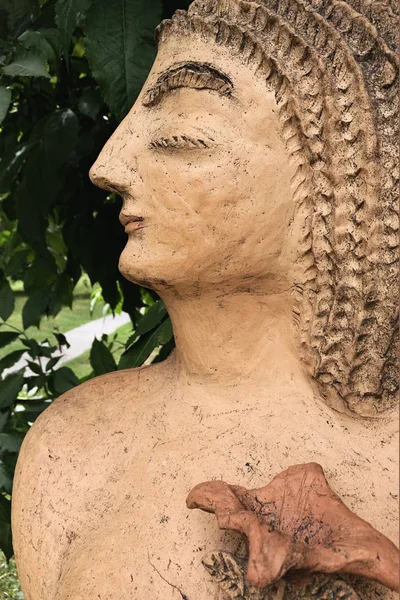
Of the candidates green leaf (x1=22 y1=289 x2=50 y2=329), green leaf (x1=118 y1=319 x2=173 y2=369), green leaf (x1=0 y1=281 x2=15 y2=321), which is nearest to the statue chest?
green leaf (x1=118 y1=319 x2=173 y2=369)

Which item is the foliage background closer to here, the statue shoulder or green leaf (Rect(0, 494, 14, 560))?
green leaf (Rect(0, 494, 14, 560))

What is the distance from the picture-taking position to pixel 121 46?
5.94ft

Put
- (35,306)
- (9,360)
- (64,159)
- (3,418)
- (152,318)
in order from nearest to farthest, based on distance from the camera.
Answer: (152,318)
(64,159)
(3,418)
(9,360)
(35,306)

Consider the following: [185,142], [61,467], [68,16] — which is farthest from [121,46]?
[61,467]

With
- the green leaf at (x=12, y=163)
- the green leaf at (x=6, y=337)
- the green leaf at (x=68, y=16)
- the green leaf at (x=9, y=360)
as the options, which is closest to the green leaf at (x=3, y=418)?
the green leaf at (x=9, y=360)

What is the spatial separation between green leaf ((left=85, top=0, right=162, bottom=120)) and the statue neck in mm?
481

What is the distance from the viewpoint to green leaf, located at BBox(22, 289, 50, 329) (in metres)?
2.78

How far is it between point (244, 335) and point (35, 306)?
136 cm

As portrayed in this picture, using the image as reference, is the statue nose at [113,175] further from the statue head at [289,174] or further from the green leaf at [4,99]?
the green leaf at [4,99]

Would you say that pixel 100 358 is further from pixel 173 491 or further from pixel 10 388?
pixel 173 491

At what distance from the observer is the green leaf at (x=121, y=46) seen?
1.80 meters

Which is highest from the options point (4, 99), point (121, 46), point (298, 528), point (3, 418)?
point (121, 46)

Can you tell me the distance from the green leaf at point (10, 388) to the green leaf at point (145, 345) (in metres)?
0.41

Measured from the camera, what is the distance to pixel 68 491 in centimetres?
165
